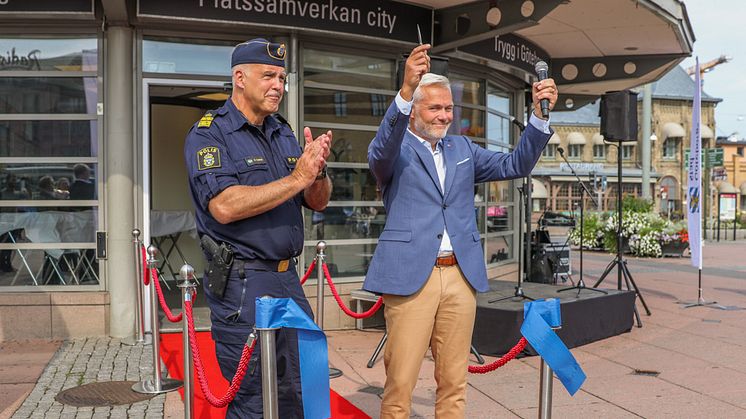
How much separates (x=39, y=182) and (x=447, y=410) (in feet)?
17.8

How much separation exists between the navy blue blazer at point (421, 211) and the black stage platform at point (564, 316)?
316cm

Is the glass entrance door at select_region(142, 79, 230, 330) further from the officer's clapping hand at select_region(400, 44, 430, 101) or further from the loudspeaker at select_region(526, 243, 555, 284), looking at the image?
the officer's clapping hand at select_region(400, 44, 430, 101)

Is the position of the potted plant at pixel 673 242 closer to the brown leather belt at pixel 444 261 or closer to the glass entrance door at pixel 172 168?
the glass entrance door at pixel 172 168

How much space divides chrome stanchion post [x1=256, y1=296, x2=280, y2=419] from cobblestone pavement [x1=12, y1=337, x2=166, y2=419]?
2549 mm

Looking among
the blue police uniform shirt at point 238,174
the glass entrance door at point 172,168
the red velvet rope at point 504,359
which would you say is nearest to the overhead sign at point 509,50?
the glass entrance door at point 172,168

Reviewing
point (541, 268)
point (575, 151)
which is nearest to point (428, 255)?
point (541, 268)

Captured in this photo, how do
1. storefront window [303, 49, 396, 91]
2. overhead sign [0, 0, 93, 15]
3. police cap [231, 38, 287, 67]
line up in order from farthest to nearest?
storefront window [303, 49, 396, 91] → overhead sign [0, 0, 93, 15] → police cap [231, 38, 287, 67]

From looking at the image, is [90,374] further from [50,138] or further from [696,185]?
[696,185]

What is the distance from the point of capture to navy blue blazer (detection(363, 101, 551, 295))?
339cm

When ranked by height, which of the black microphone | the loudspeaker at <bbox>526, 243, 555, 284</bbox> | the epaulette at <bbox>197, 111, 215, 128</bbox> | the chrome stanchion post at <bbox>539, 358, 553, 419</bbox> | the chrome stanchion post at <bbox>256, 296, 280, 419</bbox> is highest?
the black microphone

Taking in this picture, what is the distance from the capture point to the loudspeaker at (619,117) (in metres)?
8.56

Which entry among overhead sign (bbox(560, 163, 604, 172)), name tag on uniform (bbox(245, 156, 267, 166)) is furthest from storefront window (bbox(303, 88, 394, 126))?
overhead sign (bbox(560, 163, 604, 172))

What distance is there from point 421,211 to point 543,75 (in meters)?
0.82

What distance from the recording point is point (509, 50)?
30.6 feet
